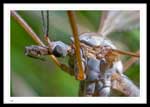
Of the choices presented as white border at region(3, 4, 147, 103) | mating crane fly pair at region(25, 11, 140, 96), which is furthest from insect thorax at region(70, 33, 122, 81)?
white border at region(3, 4, 147, 103)

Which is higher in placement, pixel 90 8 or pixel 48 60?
pixel 90 8

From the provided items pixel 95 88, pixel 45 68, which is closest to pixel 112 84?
pixel 95 88

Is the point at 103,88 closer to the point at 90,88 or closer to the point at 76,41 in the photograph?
the point at 90,88

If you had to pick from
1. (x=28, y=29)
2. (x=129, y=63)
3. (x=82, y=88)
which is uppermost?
(x=28, y=29)

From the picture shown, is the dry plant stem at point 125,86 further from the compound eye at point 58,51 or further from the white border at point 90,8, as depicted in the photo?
the compound eye at point 58,51

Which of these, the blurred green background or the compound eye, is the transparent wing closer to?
the blurred green background

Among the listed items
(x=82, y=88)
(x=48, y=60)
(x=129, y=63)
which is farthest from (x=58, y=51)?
(x=129, y=63)

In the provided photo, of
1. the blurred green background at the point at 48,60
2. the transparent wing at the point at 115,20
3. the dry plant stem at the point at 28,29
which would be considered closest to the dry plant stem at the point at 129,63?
the blurred green background at the point at 48,60
